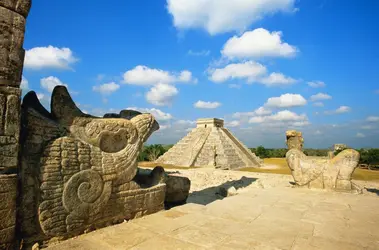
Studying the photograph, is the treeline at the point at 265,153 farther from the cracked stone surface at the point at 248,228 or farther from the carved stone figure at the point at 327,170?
the cracked stone surface at the point at 248,228

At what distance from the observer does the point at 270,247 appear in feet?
9.61

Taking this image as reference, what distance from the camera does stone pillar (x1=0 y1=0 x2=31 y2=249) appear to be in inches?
99.9

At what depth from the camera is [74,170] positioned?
10.6 feet

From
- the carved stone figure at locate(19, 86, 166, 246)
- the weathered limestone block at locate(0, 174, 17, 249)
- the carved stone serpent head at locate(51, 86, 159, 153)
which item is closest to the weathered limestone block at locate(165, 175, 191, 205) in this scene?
the carved stone figure at locate(19, 86, 166, 246)

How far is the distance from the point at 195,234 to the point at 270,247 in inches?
37.7

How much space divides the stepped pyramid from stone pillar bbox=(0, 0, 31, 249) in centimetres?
1891

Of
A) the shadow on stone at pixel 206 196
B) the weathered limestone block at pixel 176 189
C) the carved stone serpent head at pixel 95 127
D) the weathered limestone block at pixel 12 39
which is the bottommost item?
the shadow on stone at pixel 206 196

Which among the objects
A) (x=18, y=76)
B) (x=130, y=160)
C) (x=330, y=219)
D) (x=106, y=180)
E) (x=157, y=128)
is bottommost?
(x=330, y=219)

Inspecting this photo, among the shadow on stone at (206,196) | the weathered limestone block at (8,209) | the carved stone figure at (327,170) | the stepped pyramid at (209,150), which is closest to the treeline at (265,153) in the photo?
the stepped pyramid at (209,150)

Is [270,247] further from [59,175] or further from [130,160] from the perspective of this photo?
[59,175]

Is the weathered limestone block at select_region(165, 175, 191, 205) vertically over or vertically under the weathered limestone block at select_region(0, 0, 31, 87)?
under

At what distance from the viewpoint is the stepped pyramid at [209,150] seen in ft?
77.7

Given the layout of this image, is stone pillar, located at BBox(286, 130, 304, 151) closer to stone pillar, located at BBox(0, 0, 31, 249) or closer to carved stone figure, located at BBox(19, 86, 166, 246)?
carved stone figure, located at BBox(19, 86, 166, 246)

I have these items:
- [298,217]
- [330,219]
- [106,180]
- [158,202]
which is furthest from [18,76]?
[330,219]
